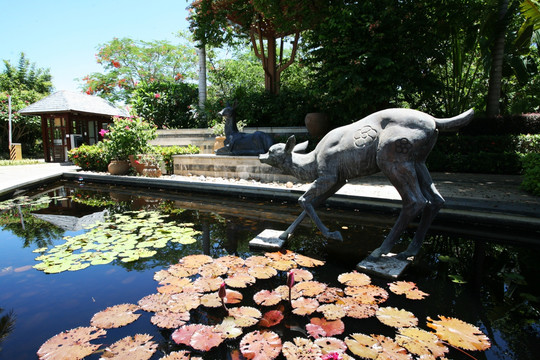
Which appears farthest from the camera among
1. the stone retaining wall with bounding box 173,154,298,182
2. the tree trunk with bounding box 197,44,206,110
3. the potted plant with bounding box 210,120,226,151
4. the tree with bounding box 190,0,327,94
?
the tree trunk with bounding box 197,44,206,110

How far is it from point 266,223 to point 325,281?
189cm

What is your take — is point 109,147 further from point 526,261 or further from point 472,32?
point 472,32

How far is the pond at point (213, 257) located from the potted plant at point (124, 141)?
3591mm

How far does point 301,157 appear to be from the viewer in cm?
335

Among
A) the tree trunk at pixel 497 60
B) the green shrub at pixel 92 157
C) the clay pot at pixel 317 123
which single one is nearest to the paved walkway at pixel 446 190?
the green shrub at pixel 92 157

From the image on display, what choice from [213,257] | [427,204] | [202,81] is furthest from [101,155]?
[427,204]

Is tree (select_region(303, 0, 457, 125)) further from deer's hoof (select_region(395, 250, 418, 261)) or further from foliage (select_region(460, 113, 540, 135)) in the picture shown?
deer's hoof (select_region(395, 250, 418, 261))

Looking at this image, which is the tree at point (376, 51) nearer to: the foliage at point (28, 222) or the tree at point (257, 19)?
the tree at point (257, 19)

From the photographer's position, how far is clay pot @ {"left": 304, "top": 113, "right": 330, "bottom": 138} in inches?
404

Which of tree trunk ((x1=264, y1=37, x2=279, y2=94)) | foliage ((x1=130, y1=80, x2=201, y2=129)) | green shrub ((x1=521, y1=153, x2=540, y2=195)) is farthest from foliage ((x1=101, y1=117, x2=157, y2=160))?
green shrub ((x1=521, y1=153, x2=540, y2=195))

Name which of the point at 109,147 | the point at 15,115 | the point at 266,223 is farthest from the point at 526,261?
the point at 15,115

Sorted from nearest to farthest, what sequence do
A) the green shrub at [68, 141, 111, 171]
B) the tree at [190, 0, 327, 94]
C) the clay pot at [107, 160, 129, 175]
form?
the clay pot at [107, 160, 129, 175]
the green shrub at [68, 141, 111, 171]
the tree at [190, 0, 327, 94]

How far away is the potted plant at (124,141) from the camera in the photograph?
8.71 m

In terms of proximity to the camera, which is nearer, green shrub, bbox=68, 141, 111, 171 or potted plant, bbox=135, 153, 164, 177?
potted plant, bbox=135, 153, 164, 177
